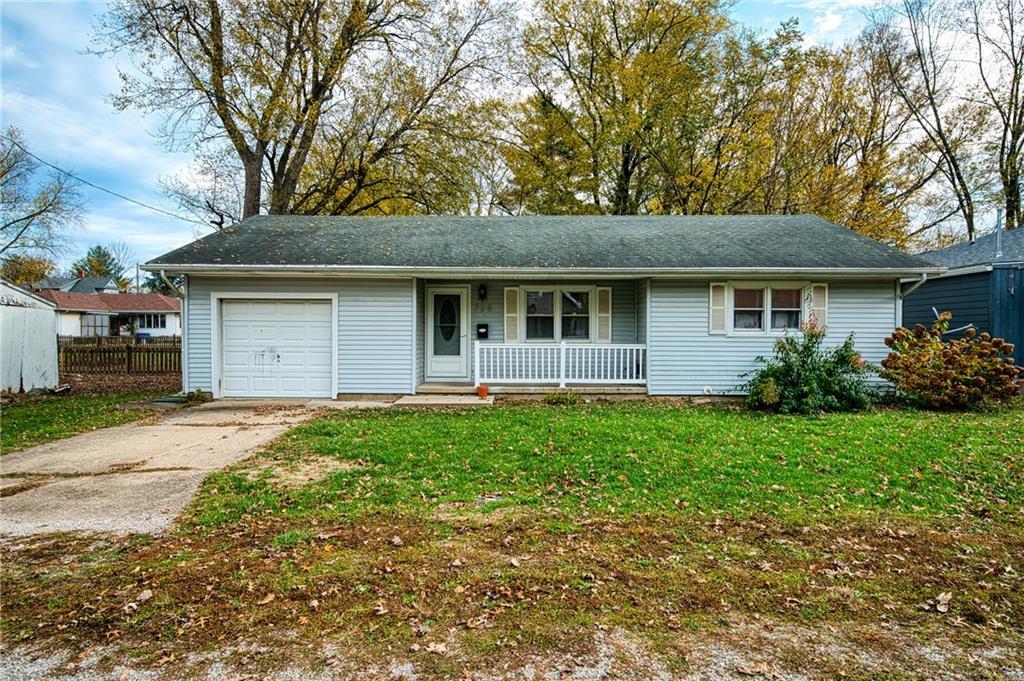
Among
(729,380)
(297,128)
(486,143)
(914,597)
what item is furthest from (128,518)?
(486,143)

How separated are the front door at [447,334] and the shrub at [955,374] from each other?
861 cm

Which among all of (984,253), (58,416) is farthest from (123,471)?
(984,253)

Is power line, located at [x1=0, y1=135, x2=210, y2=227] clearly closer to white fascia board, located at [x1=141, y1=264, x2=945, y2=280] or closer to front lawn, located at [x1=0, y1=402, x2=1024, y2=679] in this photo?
white fascia board, located at [x1=141, y1=264, x2=945, y2=280]

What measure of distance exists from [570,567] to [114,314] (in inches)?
2020

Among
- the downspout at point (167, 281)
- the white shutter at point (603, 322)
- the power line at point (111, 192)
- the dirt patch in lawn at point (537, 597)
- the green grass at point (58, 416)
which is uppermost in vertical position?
the power line at point (111, 192)

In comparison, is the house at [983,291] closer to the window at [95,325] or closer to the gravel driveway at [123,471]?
the gravel driveway at [123,471]

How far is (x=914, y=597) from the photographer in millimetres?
3275

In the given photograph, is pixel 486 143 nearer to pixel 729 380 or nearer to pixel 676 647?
pixel 729 380

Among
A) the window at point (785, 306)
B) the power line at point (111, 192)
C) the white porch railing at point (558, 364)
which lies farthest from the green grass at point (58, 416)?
the window at point (785, 306)

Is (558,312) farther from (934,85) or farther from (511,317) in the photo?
(934,85)

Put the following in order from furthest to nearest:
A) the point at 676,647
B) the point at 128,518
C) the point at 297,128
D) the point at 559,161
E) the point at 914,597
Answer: the point at 559,161 < the point at 297,128 < the point at 128,518 < the point at 914,597 < the point at 676,647

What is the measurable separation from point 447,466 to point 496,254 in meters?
6.65

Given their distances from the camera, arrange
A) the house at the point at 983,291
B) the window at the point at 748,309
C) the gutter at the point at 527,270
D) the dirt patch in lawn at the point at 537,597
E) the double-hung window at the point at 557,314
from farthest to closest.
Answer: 1. the double-hung window at the point at 557,314
2. the house at the point at 983,291
3. the window at the point at 748,309
4. the gutter at the point at 527,270
5. the dirt patch in lawn at the point at 537,597

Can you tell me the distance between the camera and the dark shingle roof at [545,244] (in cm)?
1101
